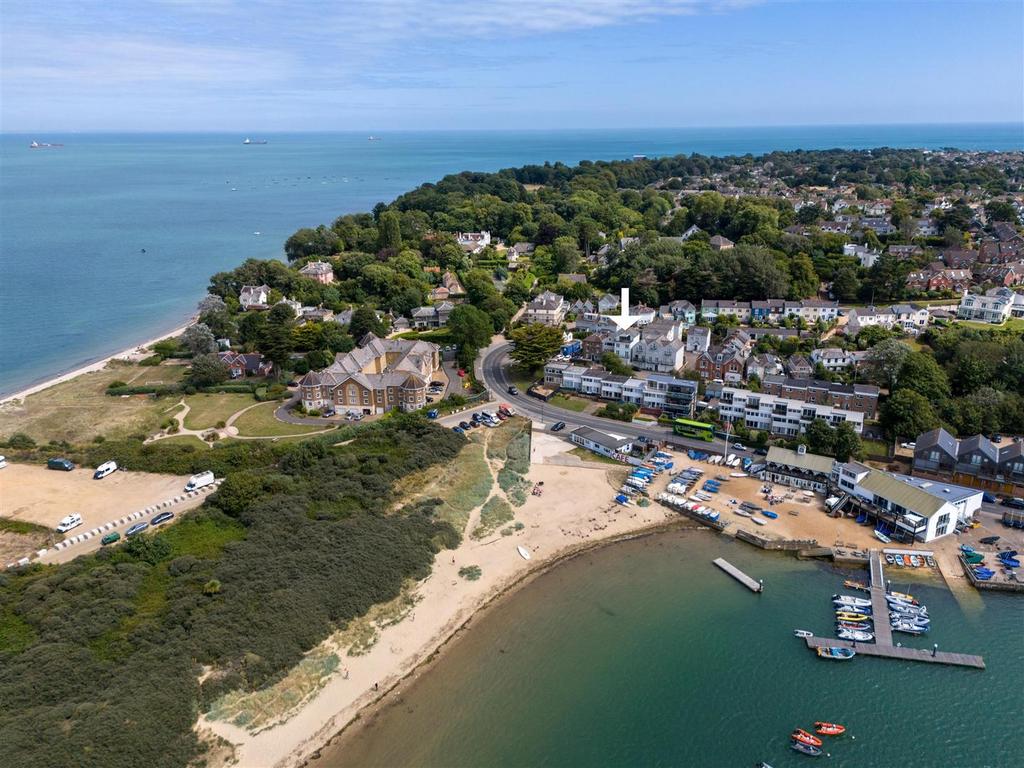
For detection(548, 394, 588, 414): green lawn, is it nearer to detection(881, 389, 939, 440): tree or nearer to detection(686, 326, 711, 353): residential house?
detection(686, 326, 711, 353): residential house

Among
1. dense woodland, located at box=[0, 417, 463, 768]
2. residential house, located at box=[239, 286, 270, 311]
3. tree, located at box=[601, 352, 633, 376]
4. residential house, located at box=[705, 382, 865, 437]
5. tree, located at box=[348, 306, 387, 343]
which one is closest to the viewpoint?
dense woodland, located at box=[0, 417, 463, 768]

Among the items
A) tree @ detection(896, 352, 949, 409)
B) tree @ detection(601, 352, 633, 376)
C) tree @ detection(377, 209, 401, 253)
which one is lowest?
tree @ detection(601, 352, 633, 376)

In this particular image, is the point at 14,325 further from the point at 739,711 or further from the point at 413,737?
the point at 739,711

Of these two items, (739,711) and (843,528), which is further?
(843,528)

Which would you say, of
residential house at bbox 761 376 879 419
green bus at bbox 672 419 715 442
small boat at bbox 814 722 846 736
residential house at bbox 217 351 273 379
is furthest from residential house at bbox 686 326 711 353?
residential house at bbox 217 351 273 379

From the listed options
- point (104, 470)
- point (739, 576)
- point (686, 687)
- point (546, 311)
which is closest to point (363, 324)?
point (546, 311)

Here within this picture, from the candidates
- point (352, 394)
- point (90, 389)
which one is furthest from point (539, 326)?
point (90, 389)

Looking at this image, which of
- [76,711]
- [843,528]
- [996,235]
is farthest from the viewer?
[996,235]
